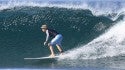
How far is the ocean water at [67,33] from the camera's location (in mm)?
37281

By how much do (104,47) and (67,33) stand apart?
18.7 ft

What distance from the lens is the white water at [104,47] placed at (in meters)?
38.6

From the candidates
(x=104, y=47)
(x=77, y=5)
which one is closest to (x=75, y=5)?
(x=77, y=5)

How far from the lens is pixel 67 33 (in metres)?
45.6

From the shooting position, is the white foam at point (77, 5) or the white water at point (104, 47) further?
the white foam at point (77, 5)

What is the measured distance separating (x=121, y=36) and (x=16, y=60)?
21.9 ft

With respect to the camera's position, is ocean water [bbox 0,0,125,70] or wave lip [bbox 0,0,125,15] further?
wave lip [bbox 0,0,125,15]

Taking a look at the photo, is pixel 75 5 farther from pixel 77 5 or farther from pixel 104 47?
pixel 104 47

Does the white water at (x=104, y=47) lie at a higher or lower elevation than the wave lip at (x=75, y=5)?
lower

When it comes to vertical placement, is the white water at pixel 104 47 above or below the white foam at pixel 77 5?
below

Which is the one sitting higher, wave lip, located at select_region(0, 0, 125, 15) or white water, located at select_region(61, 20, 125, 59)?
wave lip, located at select_region(0, 0, 125, 15)

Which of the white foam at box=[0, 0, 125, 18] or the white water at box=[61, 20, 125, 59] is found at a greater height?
the white foam at box=[0, 0, 125, 18]

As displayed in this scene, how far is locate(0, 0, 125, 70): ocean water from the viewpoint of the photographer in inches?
1468

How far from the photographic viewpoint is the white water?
127 ft
